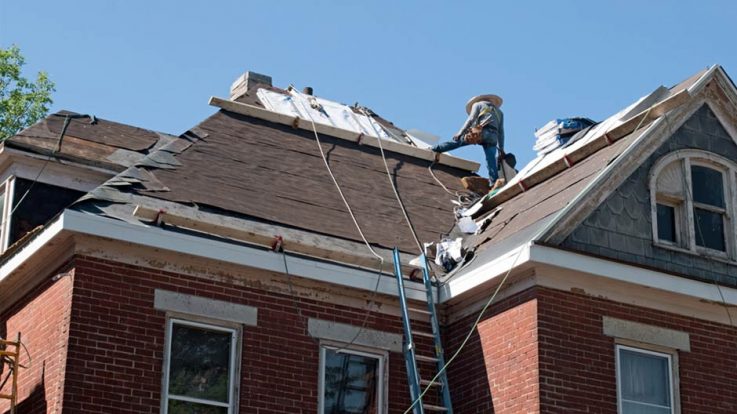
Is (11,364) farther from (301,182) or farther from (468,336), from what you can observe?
(468,336)

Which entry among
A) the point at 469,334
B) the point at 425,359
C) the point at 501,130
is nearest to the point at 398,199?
the point at 501,130

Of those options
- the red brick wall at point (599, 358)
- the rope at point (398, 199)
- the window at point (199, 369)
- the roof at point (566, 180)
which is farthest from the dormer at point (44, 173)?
the red brick wall at point (599, 358)

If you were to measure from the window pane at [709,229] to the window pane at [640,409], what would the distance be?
2.24m

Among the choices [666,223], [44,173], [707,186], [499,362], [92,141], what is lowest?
[499,362]

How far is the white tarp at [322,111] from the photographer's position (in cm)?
2059

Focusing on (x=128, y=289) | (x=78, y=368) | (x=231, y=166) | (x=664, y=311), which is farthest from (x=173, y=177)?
(x=664, y=311)

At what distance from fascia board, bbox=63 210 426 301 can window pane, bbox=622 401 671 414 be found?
2738mm

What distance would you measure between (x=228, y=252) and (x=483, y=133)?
6286 millimetres

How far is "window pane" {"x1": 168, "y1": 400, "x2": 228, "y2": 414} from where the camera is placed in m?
14.8

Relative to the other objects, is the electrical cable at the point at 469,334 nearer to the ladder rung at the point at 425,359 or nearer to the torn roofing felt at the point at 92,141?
the ladder rung at the point at 425,359

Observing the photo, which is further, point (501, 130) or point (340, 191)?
point (501, 130)

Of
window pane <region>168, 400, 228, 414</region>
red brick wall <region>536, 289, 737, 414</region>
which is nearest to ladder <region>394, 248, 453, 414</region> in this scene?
red brick wall <region>536, 289, 737, 414</region>

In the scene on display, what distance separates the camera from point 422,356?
53.1ft

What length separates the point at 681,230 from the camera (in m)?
16.8
